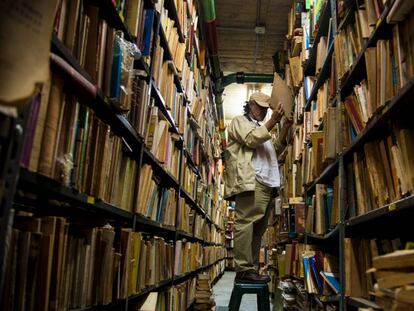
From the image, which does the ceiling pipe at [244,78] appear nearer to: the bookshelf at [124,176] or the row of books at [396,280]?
the bookshelf at [124,176]

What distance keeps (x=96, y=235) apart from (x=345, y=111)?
1.44 metres

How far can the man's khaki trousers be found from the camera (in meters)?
3.00

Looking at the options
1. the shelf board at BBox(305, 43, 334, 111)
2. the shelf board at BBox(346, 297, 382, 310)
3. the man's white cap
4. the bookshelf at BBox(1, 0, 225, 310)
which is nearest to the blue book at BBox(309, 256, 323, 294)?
the shelf board at BBox(346, 297, 382, 310)

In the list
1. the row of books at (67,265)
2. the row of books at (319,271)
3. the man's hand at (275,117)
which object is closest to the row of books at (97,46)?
the row of books at (67,265)

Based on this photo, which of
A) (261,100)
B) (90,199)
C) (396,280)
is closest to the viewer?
(396,280)

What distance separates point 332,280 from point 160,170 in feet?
3.93

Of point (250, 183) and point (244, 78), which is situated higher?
point (244, 78)

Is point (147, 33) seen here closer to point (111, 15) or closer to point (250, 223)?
point (111, 15)

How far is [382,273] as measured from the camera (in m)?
1.08

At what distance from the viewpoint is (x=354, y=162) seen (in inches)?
75.5

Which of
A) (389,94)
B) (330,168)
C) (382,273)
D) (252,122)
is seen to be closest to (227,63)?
(252,122)

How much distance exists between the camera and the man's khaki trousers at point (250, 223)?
9.84 feet

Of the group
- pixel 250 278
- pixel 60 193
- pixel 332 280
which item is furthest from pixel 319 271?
pixel 60 193

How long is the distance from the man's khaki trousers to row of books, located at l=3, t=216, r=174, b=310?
1162 millimetres
